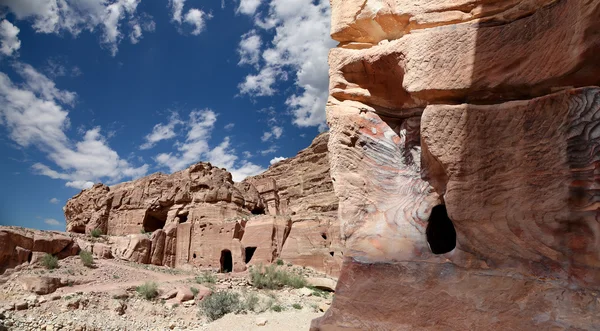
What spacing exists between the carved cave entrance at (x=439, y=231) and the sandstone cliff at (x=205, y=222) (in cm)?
1679

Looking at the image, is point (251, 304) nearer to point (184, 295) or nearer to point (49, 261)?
point (184, 295)

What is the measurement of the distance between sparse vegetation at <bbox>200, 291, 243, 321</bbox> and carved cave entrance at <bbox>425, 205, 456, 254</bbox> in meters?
10.3

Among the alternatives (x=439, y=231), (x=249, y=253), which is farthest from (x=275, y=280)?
(x=439, y=231)

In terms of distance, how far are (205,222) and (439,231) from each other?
22850 millimetres

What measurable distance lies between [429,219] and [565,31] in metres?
1.74

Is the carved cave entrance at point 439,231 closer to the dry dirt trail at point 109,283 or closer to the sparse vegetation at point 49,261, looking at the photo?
the dry dirt trail at point 109,283

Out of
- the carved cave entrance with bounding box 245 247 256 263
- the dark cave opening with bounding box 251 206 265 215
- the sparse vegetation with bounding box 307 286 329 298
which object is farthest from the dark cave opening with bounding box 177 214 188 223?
the sparse vegetation with bounding box 307 286 329 298

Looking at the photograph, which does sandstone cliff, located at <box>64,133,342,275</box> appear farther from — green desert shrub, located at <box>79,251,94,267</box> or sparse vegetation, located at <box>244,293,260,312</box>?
sparse vegetation, located at <box>244,293,260,312</box>

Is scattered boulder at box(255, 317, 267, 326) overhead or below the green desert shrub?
below

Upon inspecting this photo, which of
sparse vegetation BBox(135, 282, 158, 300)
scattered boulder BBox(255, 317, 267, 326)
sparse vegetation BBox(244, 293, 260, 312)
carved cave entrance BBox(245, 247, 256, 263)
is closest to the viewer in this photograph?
scattered boulder BBox(255, 317, 267, 326)

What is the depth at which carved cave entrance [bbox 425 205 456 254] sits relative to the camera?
3.51 metres

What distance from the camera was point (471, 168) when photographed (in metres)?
2.84

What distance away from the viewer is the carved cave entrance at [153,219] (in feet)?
100

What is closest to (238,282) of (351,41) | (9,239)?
(9,239)
